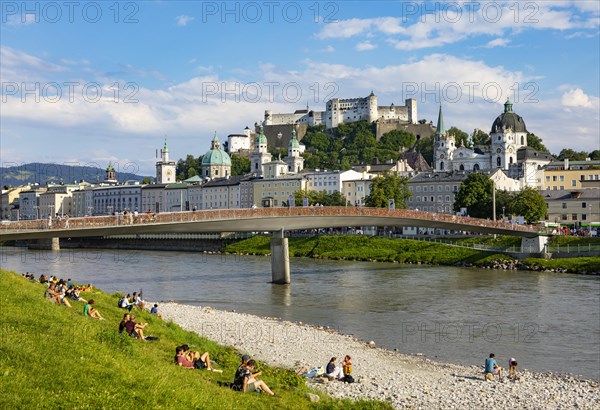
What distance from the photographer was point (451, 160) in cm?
12744

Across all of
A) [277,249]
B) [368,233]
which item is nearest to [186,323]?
[277,249]

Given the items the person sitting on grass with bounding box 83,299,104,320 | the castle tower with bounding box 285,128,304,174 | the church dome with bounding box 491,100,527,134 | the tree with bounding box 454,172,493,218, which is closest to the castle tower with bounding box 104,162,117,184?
the castle tower with bounding box 285,128,304,174

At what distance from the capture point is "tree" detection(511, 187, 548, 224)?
249ft

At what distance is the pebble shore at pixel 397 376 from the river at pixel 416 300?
1.26 m

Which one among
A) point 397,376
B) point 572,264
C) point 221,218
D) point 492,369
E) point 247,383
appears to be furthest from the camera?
point 572,264

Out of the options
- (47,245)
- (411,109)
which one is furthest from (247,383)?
(411,109)

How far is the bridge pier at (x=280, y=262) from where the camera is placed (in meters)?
47.3

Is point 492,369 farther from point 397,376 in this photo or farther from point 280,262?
point 280,262

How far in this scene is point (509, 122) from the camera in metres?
126

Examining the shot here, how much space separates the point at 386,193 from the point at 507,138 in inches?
1501

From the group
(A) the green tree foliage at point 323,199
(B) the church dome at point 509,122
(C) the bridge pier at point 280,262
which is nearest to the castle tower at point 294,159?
(A) the green tree foliage at point 323,199

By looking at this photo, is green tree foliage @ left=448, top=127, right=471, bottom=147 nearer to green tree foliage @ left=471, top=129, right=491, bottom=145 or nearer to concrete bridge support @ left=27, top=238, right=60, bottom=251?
green tree foliage @ left=471, top=129, right=491, bottom=145

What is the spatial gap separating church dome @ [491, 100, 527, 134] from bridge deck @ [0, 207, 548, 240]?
61.6 m

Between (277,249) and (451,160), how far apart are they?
277 feet
